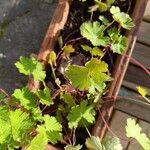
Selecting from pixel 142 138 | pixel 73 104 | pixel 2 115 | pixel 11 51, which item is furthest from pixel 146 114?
pixel 11 51

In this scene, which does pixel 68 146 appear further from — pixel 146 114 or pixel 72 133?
pixel 146 114

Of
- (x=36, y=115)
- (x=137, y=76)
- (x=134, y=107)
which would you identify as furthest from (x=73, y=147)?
(x=137, y=76)

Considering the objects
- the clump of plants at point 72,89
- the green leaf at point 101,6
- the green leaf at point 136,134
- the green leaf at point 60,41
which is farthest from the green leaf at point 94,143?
the green leaf at point 101,6

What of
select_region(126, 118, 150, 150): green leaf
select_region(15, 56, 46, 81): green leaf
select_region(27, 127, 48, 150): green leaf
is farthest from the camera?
select_region(15, 56, 46, 81): green leaf

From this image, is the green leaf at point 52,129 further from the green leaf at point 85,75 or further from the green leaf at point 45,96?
the green leaf at point 85,75

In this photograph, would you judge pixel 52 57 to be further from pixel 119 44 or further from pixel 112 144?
pixel 112 144

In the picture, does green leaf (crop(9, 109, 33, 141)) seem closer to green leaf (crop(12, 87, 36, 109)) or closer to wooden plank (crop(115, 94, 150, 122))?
green leaf (crop(12, 87, 36, 109))

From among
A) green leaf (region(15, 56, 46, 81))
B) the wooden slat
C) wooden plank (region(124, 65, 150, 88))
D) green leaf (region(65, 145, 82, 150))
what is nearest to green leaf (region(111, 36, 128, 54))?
wooden plank (region(124, 65, 150, 88))
